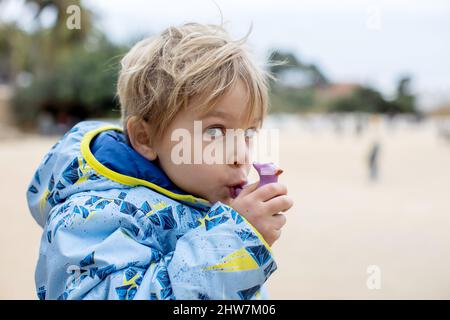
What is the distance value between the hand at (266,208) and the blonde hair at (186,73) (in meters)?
0.21

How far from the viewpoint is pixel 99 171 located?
3.93 ft

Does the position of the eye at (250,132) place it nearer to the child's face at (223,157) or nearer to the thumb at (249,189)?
the child's face at (223,157)

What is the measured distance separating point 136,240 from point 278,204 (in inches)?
12.3

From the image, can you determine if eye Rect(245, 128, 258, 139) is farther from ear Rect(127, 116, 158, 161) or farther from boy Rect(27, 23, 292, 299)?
ear Rect(127, 116, 158, 161)

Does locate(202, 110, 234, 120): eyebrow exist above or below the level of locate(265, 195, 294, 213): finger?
above

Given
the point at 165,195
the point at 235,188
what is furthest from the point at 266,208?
the point at 165,195

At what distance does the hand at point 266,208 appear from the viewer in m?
1.08

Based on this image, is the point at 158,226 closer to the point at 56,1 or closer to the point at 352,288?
the point at 352,288

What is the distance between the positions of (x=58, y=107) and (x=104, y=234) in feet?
106

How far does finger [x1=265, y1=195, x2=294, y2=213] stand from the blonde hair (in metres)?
0.23

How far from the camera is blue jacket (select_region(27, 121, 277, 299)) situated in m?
1.02

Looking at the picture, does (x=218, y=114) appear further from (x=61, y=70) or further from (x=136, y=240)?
(x=61, y=70)

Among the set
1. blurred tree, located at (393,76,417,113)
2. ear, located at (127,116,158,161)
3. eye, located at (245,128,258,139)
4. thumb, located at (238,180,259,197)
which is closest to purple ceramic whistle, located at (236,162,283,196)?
thumb, located at (238,180,259,197)
